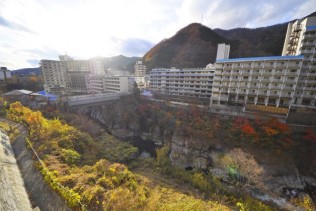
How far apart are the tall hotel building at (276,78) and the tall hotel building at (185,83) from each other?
18.4ft

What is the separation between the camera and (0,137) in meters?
18.4

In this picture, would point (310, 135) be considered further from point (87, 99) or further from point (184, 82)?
point (87, 99)

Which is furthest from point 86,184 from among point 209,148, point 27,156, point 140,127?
point 140,127

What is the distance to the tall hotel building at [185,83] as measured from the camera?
42781 millimetres

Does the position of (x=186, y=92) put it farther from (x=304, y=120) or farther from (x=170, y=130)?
(x=304, y=120)

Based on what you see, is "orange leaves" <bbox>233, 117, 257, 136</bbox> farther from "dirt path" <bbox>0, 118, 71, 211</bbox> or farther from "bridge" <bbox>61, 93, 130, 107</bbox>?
"bridge" <bbox>61, 93, 130, 107</bbox>

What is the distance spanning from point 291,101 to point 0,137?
55434 millimetres

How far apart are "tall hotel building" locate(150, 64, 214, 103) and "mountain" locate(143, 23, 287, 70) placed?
67.9ft

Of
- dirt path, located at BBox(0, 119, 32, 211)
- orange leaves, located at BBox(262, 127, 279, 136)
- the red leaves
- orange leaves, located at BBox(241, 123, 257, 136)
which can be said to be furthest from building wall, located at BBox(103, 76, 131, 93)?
the red leaves

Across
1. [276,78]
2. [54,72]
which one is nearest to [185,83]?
[276,78]

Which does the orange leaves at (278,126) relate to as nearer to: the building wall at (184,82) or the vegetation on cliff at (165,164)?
the vegetation on cliff at (165,164)

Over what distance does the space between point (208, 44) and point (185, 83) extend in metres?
42.2

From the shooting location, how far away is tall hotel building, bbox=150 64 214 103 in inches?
1684

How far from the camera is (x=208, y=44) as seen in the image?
74125 millimetres
